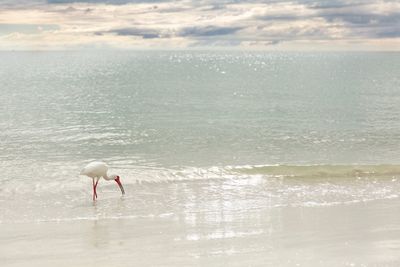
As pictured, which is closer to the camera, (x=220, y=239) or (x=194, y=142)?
(x=220, y=239)

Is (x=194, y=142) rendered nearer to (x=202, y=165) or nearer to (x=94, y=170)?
(x=202, y=165)

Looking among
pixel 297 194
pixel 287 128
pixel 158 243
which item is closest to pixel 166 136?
pixel 287 128

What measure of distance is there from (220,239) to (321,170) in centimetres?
993

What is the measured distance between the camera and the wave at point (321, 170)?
2086 cm

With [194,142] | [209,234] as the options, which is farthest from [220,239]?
[194,142]

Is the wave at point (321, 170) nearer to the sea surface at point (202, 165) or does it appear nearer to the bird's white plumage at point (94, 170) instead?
the sea surface at point (202, 165)

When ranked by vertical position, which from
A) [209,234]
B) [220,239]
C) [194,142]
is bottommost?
[194,142]

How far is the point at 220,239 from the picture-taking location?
40.6 ft

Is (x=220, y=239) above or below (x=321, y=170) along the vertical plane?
above

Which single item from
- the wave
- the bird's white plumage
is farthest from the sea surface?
the bird's white plumage

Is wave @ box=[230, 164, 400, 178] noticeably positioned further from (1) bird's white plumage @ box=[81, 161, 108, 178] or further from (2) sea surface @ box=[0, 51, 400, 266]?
(1) bird's white plumage @ box=[81, 161, 108, 178]

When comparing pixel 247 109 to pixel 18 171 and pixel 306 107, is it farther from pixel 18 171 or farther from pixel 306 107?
pixel 18 171

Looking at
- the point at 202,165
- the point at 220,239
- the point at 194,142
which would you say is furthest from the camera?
the point at 194,142

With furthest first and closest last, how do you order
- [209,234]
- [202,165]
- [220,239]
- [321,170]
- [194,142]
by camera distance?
[194,142] → [202,165] → [321,170] → [209,234] → [220,239]
